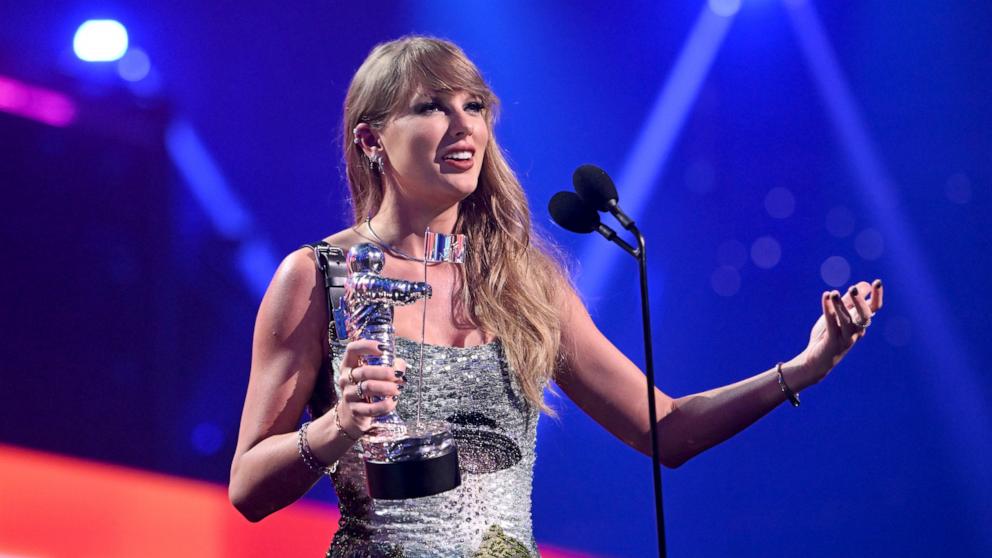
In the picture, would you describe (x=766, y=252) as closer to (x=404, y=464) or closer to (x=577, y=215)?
(x=577, y=215)

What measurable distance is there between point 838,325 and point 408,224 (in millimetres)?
746

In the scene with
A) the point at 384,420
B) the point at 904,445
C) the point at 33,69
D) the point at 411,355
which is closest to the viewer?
the point at 384,420

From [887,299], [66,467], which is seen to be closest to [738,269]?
[887,299]

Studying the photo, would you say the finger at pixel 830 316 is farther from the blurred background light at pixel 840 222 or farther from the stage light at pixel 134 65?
the stage light at pixel 134 65

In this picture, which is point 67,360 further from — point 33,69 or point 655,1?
point 655,1

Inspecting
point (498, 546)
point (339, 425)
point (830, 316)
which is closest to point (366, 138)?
point (339, 425)

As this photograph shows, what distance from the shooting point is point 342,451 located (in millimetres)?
1403

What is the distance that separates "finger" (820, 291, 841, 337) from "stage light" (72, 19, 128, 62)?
180 cm

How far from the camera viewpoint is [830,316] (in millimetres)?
1676

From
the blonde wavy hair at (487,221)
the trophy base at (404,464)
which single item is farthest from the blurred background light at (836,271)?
the trophy base at (404,464)

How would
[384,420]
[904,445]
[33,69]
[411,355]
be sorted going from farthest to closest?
[904,445], [33,69], [411,355], [384,420]

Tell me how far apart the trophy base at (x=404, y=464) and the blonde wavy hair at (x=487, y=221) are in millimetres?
420

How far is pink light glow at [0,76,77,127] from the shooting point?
97.0 inches

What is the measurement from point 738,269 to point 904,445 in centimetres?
65
